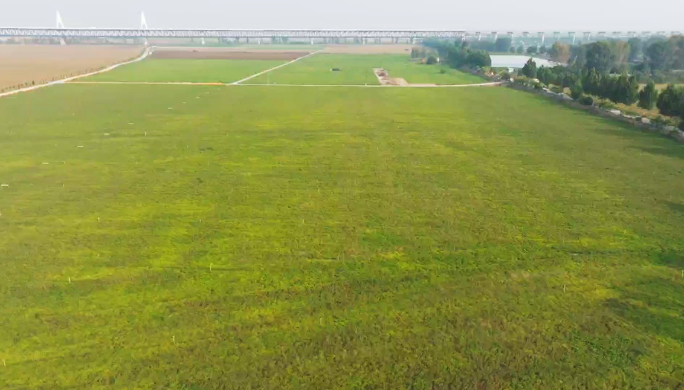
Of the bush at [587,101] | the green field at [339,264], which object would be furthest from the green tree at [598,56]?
the green field at [339,264]

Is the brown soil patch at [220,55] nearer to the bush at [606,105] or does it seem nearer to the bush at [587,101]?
the bush at [587,101]

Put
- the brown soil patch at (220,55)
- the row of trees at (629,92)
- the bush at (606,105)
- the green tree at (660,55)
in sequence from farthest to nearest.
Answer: the brown soil patch at (220,55) < the green tree at (660,55) < the bush at (606,105) < the row of trees at (629,92)

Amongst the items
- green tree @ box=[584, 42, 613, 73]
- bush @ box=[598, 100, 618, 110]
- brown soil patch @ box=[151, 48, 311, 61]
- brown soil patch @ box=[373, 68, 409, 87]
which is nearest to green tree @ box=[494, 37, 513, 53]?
brown soil patch @ box=[151, 48, 311, 61]

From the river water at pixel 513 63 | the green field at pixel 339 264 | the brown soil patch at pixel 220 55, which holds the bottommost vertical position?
the brown soil patch at pixel 220 55

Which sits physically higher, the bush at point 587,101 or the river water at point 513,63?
the bush at point 587,101

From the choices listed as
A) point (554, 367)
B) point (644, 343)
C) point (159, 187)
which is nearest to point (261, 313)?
point (554, 367)

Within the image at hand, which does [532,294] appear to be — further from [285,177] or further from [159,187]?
[159,187]

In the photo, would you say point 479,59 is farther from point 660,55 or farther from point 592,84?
point 592,84

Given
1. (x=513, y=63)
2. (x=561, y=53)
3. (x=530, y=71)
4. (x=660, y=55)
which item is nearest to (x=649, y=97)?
(x=530, y=71)

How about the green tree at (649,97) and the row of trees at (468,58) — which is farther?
the row of trees at (468,58)
